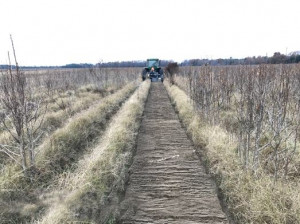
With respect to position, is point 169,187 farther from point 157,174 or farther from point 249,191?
point 249,191

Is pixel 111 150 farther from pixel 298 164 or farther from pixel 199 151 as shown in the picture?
pixel 298 164

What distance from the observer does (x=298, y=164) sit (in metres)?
3.93

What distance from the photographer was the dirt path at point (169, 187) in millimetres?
3066

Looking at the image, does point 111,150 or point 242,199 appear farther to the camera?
point 111,150

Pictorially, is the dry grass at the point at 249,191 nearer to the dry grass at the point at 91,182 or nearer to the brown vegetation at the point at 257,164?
the brown vegetation at the point at 257,164

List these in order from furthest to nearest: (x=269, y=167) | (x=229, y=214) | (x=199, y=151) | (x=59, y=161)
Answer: (x=199, y=151)
(x=59, y=161)
(x=269, y=167)
(x=229, y=214)

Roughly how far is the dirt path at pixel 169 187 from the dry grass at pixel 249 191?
219 mm

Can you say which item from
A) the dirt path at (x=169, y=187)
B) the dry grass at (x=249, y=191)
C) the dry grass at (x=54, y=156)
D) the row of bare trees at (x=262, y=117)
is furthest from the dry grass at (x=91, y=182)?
the row of bare trees at (x=262, y=117)

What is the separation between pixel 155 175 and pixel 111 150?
1.35 metres

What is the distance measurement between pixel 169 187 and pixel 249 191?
4.18 ft

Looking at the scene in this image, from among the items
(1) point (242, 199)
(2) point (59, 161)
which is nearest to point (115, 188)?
(2) point (59, 161)

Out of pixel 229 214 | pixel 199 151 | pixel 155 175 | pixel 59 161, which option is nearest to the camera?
pixel 229 214

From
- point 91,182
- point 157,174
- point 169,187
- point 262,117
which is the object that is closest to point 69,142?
point 91,182

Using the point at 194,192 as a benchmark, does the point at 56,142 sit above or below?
above
